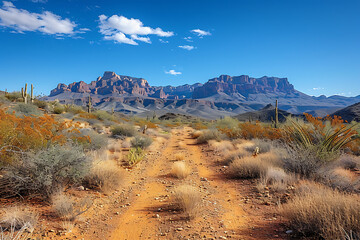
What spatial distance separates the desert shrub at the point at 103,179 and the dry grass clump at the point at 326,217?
13.9 ft

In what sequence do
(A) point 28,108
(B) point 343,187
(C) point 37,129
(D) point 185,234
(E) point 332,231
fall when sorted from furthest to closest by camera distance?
(A) point 28,108 → (C) point 37,129 → (B) point 343,187 → (D) point 185,234 → (E) point 332,231

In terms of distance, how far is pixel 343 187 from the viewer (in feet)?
14.8

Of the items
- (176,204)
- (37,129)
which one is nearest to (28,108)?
(37,129)

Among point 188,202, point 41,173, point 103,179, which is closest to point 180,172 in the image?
point 103,179

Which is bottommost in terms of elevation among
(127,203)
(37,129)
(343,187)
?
A: (127,203)

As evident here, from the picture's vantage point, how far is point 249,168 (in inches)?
253

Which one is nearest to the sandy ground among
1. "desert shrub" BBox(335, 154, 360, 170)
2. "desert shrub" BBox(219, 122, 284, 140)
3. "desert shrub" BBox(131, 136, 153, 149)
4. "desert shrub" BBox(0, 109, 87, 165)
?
"desert shrub" BBox(0, 109, 87, 165)

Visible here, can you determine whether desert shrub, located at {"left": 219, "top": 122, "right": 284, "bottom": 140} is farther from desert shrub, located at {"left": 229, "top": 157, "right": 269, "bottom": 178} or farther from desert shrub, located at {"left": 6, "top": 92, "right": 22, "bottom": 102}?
desert shrub, located at {"left": 6, "top": 92, "right": 22, "bottom": 102}

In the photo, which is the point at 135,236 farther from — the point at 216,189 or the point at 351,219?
the point at 351,219

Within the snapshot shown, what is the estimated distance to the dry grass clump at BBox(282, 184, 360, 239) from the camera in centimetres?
267

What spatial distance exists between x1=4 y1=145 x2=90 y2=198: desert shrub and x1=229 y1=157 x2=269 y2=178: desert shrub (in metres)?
4.84

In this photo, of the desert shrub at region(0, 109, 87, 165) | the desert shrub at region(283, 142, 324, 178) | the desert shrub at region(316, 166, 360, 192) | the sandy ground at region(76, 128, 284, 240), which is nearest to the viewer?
the sandy ground at region(76, 128, 284, 240)

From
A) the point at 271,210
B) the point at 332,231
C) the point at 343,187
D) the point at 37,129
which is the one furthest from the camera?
the point at 37,129

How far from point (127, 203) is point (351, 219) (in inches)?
166
